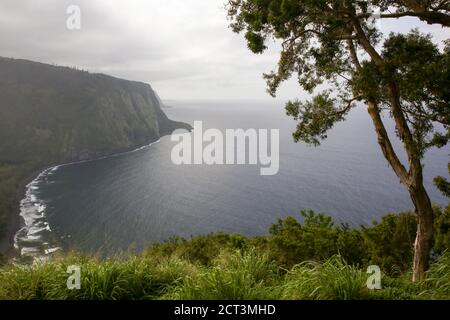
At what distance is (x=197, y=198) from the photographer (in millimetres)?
117500

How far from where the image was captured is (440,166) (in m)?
124

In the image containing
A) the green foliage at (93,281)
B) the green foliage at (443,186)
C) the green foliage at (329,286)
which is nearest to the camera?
the green foliage at (329,286)

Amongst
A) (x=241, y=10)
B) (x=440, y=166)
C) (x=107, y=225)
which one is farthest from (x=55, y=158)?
(x=241, y=10)

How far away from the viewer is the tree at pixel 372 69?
33.0ft

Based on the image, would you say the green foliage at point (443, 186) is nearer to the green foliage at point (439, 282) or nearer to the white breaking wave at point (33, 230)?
the green foliage at point (439, 282)

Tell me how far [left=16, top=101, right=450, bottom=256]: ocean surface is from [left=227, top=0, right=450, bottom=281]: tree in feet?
190

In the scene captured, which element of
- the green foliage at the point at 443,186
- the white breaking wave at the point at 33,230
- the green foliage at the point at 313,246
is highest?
the green foliage at the point at 443,186

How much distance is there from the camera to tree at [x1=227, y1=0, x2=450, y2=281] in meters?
10.1

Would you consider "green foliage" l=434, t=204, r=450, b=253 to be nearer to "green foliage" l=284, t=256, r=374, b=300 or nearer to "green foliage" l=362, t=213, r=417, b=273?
"green foliage" l=362, t=213, r=417, b=273

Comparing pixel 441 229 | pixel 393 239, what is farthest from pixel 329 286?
pixel 393 239

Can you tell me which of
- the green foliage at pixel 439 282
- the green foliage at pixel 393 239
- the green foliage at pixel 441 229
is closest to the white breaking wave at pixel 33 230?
the green foliage at pixel 393 239

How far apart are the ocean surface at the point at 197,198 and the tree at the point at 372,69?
57859 millimetres

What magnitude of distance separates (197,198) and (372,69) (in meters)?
109
